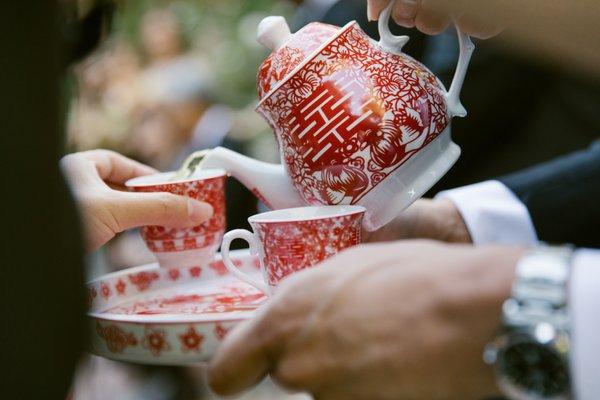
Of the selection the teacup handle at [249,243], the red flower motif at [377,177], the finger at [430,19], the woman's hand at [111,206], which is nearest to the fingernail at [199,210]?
the woman's hand at [111,206]

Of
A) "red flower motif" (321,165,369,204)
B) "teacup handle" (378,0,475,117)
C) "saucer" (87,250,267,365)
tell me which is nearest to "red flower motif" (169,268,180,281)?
"saucer" (87,250,267,365)

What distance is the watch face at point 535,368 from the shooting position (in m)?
0.53

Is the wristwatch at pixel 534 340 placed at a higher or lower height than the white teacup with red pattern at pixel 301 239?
higher

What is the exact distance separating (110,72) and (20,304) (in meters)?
3.29

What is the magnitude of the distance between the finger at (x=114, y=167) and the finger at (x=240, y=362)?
0.44 metres

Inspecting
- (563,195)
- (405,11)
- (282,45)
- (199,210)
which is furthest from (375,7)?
(563,195)

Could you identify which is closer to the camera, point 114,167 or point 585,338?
point 585,338

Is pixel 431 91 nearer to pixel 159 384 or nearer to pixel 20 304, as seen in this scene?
pixel 20 304

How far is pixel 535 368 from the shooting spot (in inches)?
21.2

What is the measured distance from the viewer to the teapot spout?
888mm

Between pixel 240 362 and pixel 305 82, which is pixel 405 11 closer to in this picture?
pixel 305 82

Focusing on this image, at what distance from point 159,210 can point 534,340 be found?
0.46 metres

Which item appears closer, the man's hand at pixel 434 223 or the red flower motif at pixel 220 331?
the red flower motif at pixel 220 331

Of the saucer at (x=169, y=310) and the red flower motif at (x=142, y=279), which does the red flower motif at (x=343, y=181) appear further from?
the red flower motif at (x=142, y=279)
